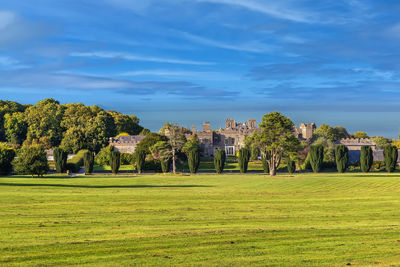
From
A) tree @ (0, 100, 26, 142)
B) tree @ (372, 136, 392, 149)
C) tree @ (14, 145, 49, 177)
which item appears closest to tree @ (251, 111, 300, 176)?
tree @ (14, 145, 49, 177)

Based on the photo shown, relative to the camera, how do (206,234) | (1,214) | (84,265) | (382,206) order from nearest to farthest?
1. (84,265)
2. (206,234)
3. (1,214)
4. (382,206)

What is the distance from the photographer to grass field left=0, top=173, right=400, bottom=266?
493 inches

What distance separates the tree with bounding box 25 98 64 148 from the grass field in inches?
3341

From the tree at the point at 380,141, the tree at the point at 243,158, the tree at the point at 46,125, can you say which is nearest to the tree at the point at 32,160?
the tree at the point at 243,158

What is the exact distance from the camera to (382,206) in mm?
25297

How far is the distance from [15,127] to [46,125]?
8.82 metres

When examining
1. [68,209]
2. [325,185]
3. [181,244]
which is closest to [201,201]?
[68,209]

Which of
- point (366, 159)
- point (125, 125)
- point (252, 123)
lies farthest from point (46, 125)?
point (366, 159)

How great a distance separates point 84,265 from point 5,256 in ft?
8.35

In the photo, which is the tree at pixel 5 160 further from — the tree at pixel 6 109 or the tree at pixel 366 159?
the tree at pixel 6 109

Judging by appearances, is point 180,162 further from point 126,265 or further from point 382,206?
point 126,265

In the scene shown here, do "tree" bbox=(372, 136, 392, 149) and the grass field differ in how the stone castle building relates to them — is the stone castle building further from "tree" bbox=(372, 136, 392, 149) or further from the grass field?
the grass field

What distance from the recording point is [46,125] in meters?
110

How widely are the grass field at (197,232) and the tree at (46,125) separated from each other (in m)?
84.9
